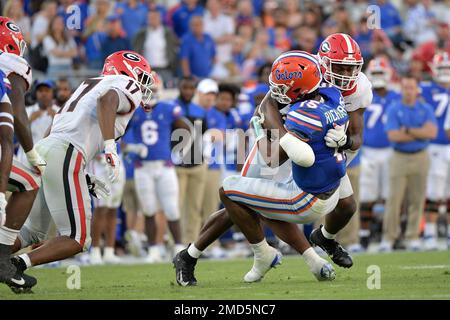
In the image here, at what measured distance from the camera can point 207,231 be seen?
7.34 meters

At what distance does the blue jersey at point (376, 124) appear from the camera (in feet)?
41.9

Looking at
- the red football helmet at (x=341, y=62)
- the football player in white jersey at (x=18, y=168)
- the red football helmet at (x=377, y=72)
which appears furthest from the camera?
the red football helmet at (x=377, y=72)

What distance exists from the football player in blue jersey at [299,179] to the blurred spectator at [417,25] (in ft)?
30.9

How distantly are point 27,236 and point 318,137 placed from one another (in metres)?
2.29

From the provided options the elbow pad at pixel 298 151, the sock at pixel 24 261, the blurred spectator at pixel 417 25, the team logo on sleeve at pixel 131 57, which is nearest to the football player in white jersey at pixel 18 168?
the sock at pixel 24 261

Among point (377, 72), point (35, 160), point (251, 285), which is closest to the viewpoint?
point (35, 160)

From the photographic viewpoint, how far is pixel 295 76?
7.02 metres

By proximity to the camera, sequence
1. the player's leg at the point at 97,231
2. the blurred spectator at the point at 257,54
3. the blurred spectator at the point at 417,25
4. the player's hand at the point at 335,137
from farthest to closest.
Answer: the blurred spectator at the point at 417,25 → the blurred spectator at the point at 257,54 → the player's leg at the point at 97,231 → the player's hand at the point at 335,137

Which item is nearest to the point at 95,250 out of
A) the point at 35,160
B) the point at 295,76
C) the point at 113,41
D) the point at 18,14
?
the point at 113,41

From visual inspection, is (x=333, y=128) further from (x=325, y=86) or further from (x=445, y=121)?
(x=445, y=121)

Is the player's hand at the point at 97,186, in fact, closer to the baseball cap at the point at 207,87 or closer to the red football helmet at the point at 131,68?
the red football helmet at the point at 131,68

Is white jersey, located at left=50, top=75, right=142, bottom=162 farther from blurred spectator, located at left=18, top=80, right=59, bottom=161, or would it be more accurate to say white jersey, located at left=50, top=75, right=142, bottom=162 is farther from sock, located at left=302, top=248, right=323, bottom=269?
blurred spectator, located at left=18, top=80, right=59, bottom=161

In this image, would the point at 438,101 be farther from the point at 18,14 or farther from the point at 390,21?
the point at 18,14
